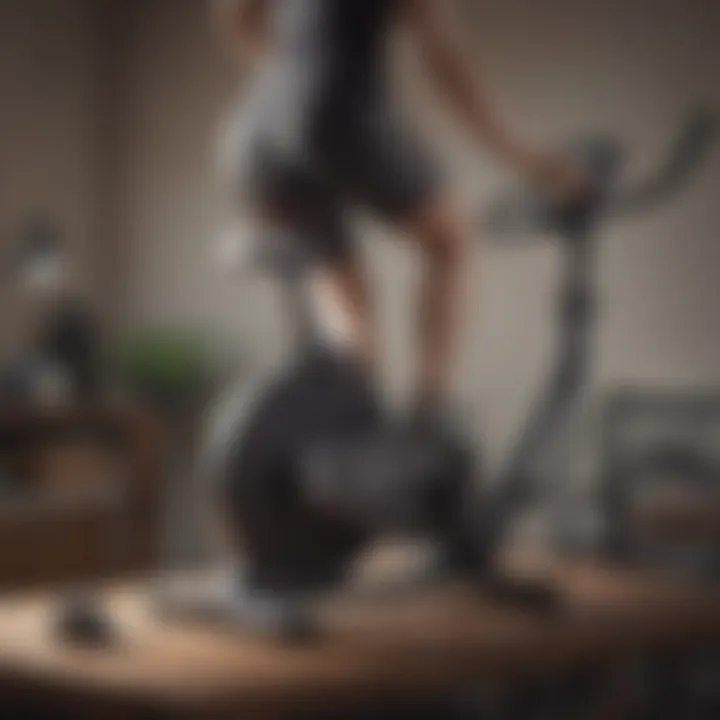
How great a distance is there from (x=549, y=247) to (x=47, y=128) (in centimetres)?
193

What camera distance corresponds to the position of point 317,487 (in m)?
2.15

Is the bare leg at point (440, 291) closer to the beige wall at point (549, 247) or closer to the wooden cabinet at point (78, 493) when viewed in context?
the beige wall at point (549, 247)

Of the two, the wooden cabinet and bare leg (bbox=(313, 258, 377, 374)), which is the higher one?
the wooden cabinet

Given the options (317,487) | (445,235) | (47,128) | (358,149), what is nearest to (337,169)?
(358,149)

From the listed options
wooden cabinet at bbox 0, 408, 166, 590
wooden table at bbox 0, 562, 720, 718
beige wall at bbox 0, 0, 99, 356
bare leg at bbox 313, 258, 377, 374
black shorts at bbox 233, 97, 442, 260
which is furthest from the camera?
beige wall at bbox 0, 0, 99, 356

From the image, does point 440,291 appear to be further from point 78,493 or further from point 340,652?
point 78,493

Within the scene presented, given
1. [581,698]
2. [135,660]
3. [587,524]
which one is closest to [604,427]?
[587,524]

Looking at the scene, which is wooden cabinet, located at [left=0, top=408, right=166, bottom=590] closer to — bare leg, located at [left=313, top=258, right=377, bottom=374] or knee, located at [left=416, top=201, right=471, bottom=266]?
bare leg, located at [left=313, top=258, right=377, bottom=374]

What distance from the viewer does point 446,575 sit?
7.67 ft

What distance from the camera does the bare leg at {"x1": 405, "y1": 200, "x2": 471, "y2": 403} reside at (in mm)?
2182

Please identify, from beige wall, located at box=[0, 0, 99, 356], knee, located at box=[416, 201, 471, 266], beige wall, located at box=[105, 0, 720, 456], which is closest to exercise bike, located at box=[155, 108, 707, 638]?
knee, located at box=[416, 201, 471, 266]

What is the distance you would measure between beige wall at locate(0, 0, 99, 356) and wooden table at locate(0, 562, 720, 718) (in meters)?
3.07

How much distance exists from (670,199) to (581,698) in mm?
2017

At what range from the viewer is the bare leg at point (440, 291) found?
218 centimetres
